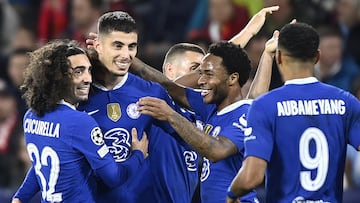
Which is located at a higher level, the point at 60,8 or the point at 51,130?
the point at 60,8

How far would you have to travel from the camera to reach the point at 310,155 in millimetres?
6020

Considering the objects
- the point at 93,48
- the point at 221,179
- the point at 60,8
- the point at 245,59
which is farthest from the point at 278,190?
the point at 60,8

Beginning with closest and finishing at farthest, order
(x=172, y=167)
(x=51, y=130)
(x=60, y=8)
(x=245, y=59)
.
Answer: (x=51, y=130) < (x=245, y=59) < (x=172, y=167) < (x=60, y=8)

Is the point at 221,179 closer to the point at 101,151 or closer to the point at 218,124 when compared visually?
the point at 218,124

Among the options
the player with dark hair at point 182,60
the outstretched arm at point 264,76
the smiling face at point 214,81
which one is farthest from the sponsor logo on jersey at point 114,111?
the player with dark hair at point 182,60

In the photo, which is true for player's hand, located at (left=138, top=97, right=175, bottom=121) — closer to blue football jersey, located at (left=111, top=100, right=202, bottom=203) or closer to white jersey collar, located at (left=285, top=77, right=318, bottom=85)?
blue football jersey, located at (left=111, top=100, right=202, bottom=203)

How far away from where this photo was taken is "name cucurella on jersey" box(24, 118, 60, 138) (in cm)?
645

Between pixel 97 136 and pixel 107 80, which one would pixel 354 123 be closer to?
pixel 97 136

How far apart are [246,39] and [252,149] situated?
74.4 inches

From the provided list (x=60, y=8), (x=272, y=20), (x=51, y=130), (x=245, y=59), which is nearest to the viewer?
(x=51, y=130)

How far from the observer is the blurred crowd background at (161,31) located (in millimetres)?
10742

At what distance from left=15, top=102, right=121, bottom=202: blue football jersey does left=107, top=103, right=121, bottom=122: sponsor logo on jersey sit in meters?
0.44

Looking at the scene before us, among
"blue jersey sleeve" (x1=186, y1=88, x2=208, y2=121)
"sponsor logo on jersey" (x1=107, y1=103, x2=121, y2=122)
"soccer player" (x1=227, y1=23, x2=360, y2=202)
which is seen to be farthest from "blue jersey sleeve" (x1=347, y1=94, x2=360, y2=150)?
"sponsor logo on jersey" (x1=107, y1=103, x2=121, y2=122)

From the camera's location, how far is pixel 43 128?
6492 millimetres
